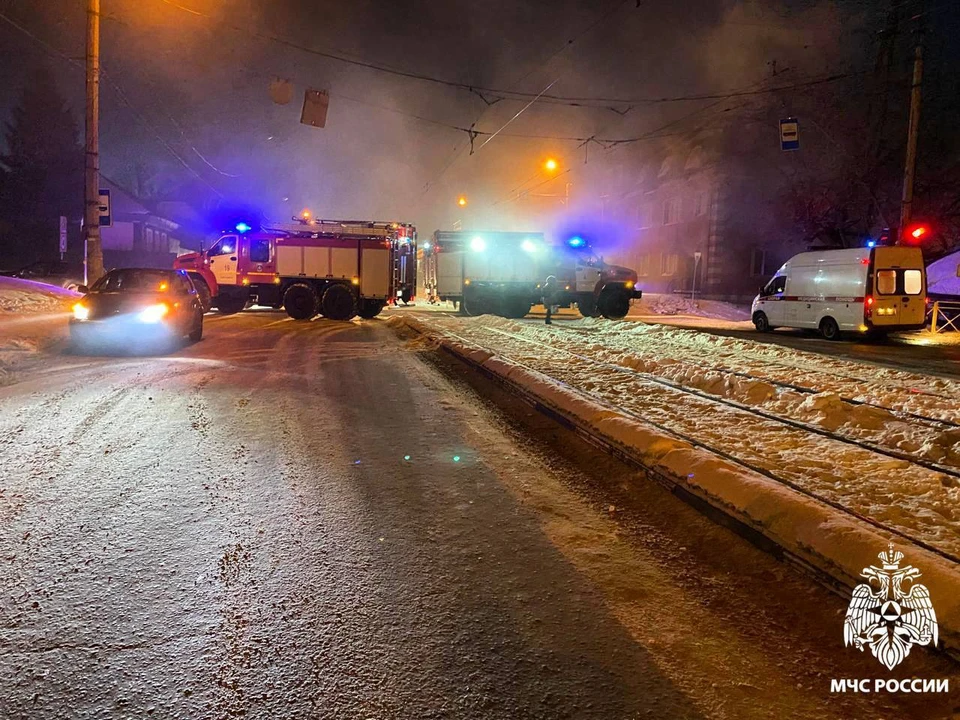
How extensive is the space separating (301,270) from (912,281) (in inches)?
731

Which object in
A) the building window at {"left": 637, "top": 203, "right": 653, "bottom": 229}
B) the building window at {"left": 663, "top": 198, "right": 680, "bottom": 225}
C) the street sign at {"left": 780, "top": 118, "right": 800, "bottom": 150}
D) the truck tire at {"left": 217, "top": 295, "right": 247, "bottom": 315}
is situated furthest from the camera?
the building window at {"left": 637, "top": 203, "right": 653, "bottom": 229}

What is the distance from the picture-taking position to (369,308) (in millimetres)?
23812

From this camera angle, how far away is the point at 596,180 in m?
62.4

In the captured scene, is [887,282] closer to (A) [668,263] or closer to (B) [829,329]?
(B) [829,329]

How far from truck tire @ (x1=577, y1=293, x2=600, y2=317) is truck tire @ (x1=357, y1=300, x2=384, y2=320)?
7386mm

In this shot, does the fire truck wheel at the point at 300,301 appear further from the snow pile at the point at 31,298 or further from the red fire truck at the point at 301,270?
the snow pile at the point at 31,298

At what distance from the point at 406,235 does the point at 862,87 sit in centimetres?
2325

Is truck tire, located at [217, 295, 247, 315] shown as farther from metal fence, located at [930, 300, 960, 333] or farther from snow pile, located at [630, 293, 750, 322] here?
metal fence, located at [930, 300, 960, 333]

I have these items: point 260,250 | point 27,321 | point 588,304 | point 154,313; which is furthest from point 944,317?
point 27,321

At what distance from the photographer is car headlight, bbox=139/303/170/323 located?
12.3 meters

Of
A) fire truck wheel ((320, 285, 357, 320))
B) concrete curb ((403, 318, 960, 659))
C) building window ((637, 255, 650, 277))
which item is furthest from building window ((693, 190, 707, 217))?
concrete curb ((403, 318, 960, 659))

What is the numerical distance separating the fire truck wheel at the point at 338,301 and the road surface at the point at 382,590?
635 inches

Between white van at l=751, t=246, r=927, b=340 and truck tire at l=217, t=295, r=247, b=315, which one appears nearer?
white van at l=751, t=246, r=927, b=340
